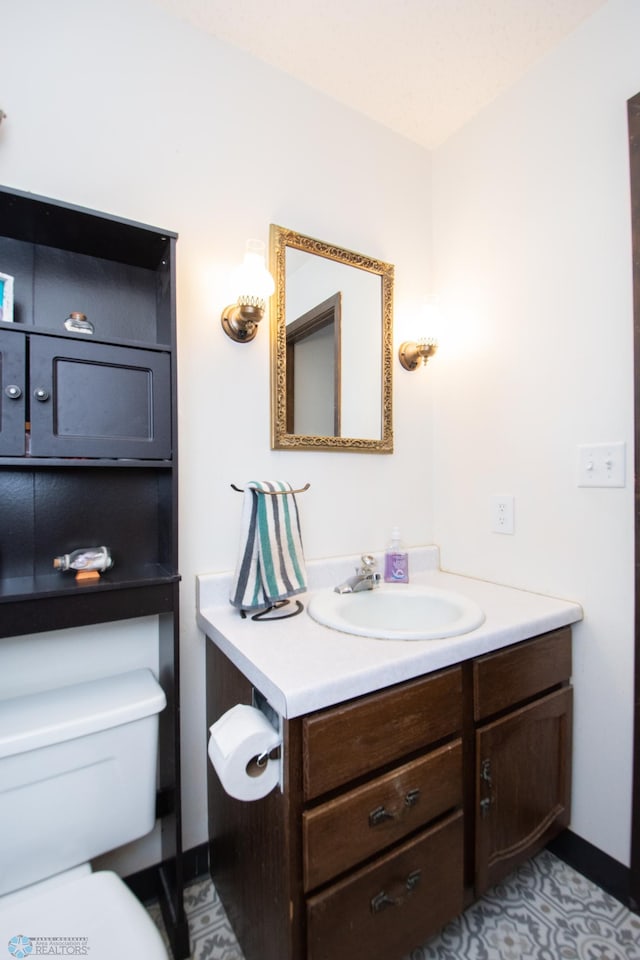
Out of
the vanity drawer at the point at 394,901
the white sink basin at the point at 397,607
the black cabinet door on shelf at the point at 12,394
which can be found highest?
the black cabinet door on shelf at the point at 12,394

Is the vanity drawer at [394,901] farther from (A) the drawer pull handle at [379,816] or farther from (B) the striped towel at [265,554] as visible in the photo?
(B) the striped towel at [265,554]

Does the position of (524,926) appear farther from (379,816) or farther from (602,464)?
(602,464)

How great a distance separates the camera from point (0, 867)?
0.83m

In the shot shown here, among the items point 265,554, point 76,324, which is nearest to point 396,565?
point 265,554

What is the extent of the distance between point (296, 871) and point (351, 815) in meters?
0.13

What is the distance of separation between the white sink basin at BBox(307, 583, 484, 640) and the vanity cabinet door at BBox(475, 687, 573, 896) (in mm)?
292

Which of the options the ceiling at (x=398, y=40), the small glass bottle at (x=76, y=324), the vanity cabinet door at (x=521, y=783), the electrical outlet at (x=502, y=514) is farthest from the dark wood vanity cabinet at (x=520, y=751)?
the ceiling at (x=398, y=40)

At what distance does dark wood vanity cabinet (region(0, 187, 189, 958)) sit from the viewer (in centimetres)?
88

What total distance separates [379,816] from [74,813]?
64 cm

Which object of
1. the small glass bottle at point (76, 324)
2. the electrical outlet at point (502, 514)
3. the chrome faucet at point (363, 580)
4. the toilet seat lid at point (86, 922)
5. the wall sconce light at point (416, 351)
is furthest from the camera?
the wall sconce light at point (416, 351)

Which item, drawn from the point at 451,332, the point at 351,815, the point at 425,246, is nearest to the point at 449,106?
the point at 425,246

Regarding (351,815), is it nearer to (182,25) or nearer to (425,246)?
(425,246)

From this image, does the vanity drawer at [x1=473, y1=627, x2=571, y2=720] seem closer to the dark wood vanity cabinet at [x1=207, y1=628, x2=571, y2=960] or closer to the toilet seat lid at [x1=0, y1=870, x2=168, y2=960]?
the dark wood vanity cabinet at [x1=207, y1=628, x2=571, y2=960]

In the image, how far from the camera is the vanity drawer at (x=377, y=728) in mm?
785
